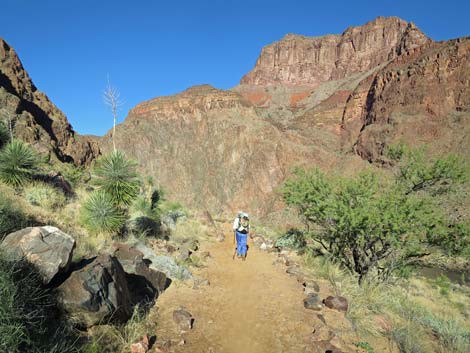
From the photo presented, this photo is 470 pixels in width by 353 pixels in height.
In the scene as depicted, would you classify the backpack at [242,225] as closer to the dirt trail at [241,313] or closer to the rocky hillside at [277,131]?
the dirt trail at [241,313]

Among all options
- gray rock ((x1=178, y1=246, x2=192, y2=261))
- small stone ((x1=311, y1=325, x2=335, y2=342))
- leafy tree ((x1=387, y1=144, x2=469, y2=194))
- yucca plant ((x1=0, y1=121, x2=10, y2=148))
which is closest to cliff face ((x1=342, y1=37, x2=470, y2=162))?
leafy tree ((x1=387, y1=144, x2=469, y2=194))

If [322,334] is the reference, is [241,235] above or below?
above

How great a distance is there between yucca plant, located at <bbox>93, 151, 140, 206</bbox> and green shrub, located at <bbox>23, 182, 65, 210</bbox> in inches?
42.4

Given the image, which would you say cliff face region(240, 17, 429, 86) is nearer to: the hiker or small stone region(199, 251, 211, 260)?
the hiker

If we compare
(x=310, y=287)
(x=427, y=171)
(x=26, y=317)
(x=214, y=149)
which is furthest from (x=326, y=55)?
(x=26, y=317)

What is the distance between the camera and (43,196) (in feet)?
23.1

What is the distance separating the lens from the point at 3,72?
1072 inches

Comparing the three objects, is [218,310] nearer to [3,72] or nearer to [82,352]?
[82,352]

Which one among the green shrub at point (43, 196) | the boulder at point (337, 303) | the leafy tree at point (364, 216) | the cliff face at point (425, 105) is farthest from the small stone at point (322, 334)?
the cliff face at point (425, 105)

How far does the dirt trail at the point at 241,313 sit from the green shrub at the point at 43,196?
3881mm

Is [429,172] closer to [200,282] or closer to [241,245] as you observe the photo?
[241,245]

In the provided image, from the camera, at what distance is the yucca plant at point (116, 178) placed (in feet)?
25.5

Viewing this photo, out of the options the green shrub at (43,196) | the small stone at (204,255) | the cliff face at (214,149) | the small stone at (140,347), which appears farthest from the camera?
the cliff face at (214,149)

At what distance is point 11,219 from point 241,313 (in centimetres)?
436
